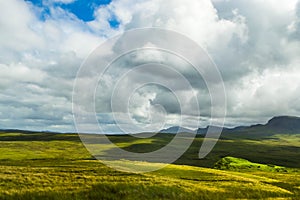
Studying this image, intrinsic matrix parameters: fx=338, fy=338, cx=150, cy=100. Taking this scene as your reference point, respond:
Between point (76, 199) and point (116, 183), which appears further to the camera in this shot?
point (116, 183)

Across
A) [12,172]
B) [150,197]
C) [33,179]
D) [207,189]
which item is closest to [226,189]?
[207,189]

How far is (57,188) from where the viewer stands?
116 ft

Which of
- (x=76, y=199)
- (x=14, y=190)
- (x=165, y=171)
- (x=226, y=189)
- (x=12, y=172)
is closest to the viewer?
(x=76, y=199)

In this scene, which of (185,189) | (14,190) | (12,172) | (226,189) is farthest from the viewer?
(12,172)

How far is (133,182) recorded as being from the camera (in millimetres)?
39125

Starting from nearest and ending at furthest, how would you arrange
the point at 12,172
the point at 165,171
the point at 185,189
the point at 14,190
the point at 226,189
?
the point at 14,190 → the point at 185,189 → the point at 226,189 → the point at 12,172 → the point at 165,171

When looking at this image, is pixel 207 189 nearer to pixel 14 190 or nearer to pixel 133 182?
pixel 133 182

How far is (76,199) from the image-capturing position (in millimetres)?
31984

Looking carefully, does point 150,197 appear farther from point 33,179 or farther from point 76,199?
point 33,179

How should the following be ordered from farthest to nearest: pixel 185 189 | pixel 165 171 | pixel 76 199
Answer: pixel 165 171
pixel 185 189
pixel 76 199

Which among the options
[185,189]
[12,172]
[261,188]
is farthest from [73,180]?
[261,188]

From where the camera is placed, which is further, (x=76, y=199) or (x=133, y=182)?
(x=133, y=182)

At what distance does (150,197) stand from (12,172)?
2081cm

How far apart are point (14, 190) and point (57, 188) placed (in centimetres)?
420
